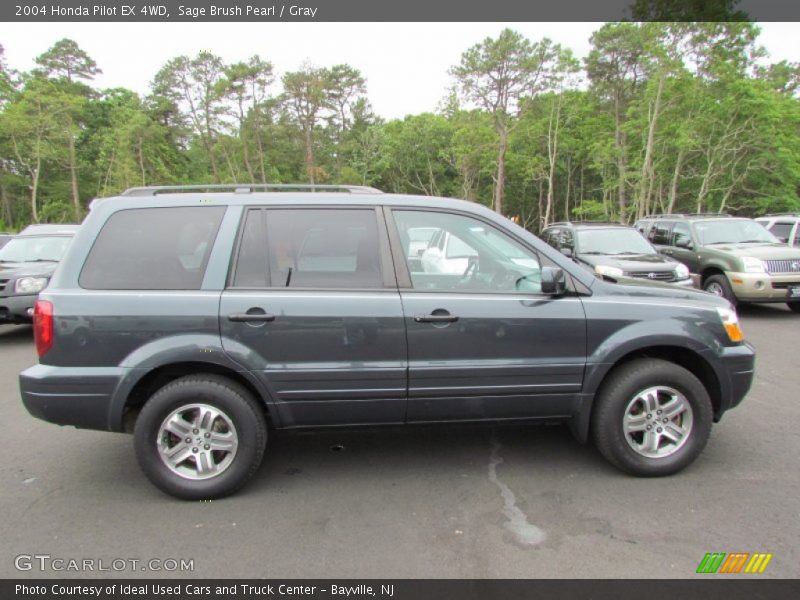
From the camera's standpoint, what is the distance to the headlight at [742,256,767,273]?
8.55m

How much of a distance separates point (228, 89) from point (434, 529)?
172 ft

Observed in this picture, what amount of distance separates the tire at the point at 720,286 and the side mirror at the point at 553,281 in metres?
7.09

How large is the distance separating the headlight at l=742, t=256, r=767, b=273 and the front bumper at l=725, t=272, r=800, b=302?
72 millimetres

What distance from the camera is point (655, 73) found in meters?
27.9

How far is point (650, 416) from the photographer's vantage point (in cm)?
331

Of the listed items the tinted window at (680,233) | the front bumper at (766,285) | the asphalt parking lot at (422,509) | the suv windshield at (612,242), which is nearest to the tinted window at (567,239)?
the suv windshield at (612,242)

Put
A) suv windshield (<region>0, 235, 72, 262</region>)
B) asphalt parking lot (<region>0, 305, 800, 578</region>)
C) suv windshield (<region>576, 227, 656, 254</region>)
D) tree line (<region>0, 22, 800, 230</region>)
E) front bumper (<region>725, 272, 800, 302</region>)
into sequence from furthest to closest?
tree line (<region>0, 22, 800, 230</region>) → suv windshield (<region>576, 227, 656, 254</region>) → suv windshield (<region>0, 235, 72, 262</region>) → front bumper (<region>725, 272, 800, 302</region>) → asphalt parking lot (<region>0, 305, 800, 578</region>)

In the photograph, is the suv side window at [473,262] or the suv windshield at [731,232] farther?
the suv windshield at [731,232]

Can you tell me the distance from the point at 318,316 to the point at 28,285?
A: 272 inches

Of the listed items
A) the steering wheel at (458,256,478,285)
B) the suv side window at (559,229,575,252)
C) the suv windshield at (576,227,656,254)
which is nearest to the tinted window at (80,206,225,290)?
the steering wheel at (458,256,478,285)

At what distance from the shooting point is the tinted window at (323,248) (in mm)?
3178

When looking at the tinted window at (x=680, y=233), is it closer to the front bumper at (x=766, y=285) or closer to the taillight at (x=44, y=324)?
the front bumper at (x=766, y=285)

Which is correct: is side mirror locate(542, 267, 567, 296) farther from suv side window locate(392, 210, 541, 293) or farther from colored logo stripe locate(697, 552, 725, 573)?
colored logo stripe locate(697, 552, 725, 573)
